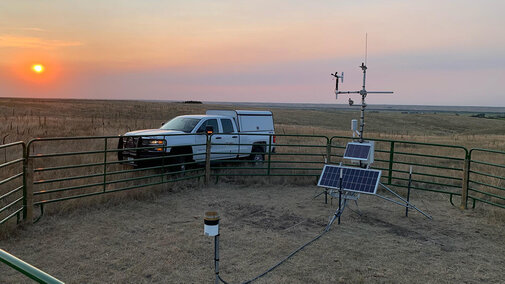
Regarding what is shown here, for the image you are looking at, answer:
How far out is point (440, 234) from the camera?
737cm

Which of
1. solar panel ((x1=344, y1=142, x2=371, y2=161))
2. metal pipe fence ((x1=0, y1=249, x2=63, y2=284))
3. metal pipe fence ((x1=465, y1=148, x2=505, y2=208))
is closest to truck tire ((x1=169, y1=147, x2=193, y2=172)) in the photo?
solar panel ((x1=344, y1=142, x2=371, y2=161))

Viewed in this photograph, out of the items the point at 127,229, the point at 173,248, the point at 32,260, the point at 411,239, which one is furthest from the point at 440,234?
the point at 32,260

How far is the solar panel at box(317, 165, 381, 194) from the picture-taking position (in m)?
7.80

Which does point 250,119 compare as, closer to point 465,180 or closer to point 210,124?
point 210,124

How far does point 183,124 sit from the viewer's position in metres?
12.5

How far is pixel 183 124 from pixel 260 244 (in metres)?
6.86

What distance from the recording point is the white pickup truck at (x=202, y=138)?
10938mm

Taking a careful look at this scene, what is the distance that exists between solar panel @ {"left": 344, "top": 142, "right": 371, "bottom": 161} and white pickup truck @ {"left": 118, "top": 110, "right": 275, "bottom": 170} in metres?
2.95

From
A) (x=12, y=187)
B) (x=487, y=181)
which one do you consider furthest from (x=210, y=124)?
(x=487, y=181)

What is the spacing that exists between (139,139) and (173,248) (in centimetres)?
543

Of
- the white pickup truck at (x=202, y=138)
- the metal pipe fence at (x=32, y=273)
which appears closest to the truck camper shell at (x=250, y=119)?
the white pickup truck at (x=202, y=138)

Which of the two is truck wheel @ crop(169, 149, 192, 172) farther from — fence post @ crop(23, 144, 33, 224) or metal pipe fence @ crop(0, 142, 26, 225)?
fence post @ crop(23, 144, 33, 224)

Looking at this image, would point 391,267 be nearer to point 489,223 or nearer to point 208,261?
point 208,261

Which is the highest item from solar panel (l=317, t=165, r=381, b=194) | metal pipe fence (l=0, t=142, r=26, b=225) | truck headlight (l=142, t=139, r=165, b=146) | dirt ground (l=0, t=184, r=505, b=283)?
truck headlight (l=142, t=139, r=165, b=146)
